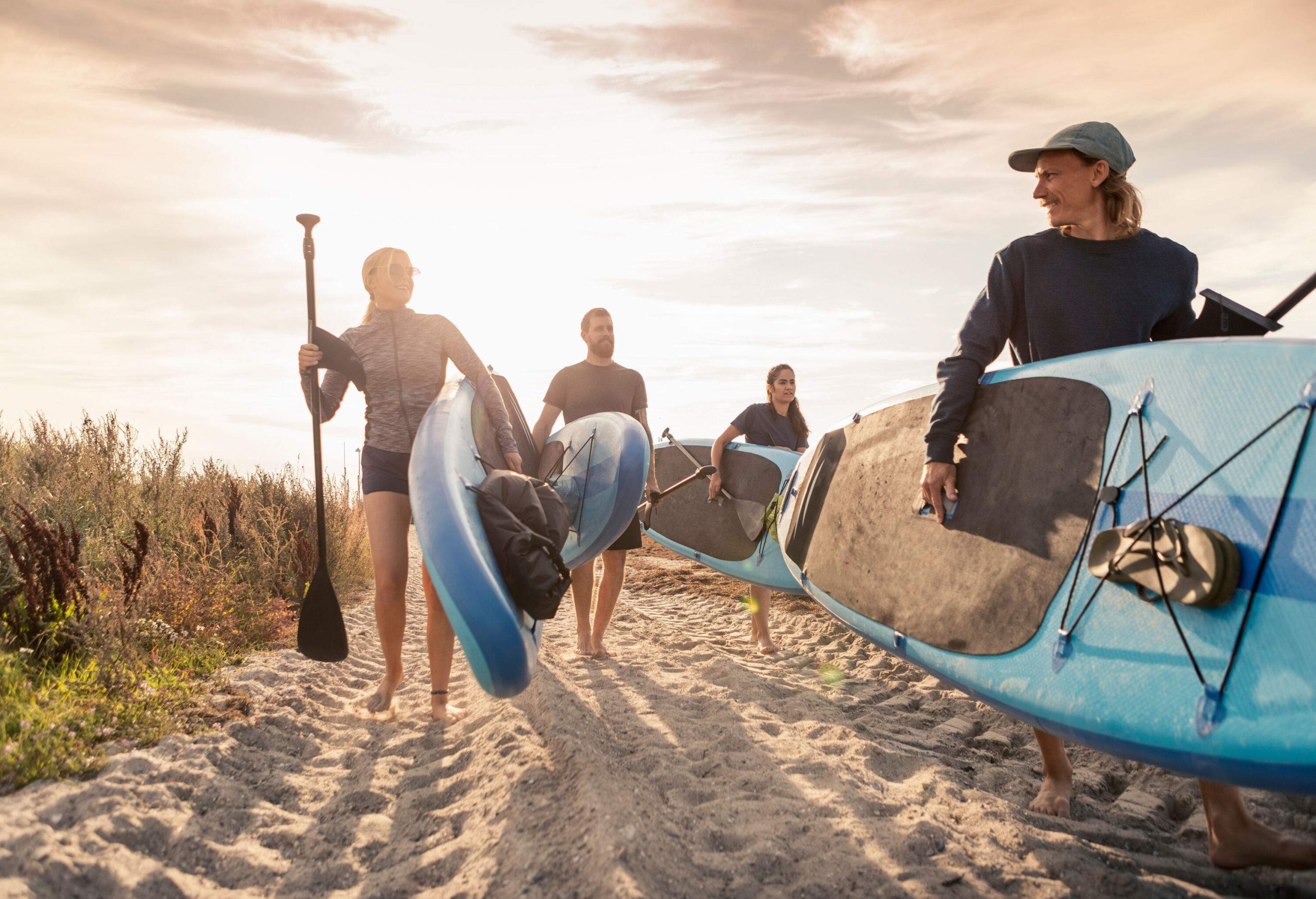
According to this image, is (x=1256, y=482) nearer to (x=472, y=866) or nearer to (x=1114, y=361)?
(x=1114, y=361)

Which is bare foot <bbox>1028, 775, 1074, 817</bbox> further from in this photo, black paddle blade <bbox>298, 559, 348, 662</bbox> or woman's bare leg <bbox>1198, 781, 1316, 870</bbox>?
black paddle blade <bbox>298, 559, 348, 662</bbox>

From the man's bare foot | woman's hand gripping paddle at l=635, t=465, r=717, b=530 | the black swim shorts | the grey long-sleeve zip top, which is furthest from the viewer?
woman's hand gripping paddle at l=635, t=465, r=717, b=530

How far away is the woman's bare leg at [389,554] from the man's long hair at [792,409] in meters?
3.14

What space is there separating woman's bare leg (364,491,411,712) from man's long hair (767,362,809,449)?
3.14 metres

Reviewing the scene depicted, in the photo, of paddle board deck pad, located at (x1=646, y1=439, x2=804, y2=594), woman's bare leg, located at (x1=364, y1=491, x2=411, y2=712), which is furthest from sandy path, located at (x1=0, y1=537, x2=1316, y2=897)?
paddle board deck pad, located at (x1=646, y1=439, x2=804, y2=594)

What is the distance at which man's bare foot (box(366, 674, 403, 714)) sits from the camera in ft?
12.8

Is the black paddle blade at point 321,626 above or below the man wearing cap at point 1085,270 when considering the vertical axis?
below

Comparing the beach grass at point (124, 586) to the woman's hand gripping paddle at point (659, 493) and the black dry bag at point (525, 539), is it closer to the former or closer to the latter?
the black dry bag at point (525, 539)

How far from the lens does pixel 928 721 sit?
389 centimetres

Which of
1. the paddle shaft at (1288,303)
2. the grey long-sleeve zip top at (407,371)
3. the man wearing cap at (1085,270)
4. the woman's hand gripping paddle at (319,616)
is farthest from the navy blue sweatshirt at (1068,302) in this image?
the woman's hand gripping paddle at (319,616)

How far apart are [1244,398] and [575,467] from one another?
3.24 metres

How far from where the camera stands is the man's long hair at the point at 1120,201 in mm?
2646

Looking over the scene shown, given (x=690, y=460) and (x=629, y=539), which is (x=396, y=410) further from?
(x=690, y=460)

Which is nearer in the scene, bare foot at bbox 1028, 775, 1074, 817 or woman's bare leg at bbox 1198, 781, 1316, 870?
woman's bare leg at bbox 1198, 781, 1316, 870
